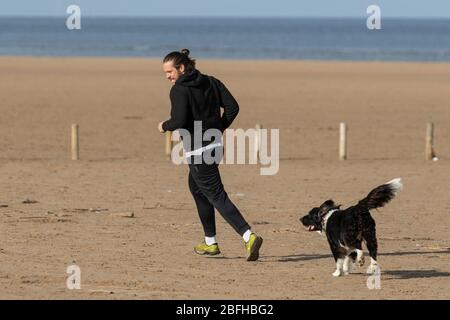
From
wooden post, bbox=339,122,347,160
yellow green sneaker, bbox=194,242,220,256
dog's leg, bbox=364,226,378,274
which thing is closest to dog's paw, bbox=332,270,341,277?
dog's leg, bbox=364,226,378,274

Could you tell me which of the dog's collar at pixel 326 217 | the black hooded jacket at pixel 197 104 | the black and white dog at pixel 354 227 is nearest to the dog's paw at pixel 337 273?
the black and white dog at pixel 354 227

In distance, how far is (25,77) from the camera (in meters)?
46.9

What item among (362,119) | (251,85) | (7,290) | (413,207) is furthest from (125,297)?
(251,85)

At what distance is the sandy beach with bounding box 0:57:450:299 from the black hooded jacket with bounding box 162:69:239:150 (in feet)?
4.56

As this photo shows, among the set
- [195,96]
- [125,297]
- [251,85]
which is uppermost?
[251,85]

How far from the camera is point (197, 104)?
11148 millimetres

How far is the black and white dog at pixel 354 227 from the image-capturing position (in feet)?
34.2

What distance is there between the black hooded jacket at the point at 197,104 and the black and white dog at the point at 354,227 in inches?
53.4

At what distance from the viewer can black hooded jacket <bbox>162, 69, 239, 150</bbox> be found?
1108 cm

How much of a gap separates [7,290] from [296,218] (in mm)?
5821

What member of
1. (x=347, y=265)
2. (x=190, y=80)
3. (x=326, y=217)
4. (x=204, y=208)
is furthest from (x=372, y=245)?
(x=190, y=80)

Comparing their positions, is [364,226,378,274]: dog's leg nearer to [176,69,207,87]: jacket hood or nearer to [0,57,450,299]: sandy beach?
[0,57,450,299]: sandy beach

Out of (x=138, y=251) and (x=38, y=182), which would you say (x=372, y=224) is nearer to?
(x=138, y=251)

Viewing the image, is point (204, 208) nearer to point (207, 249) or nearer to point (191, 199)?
point (207, 249)
